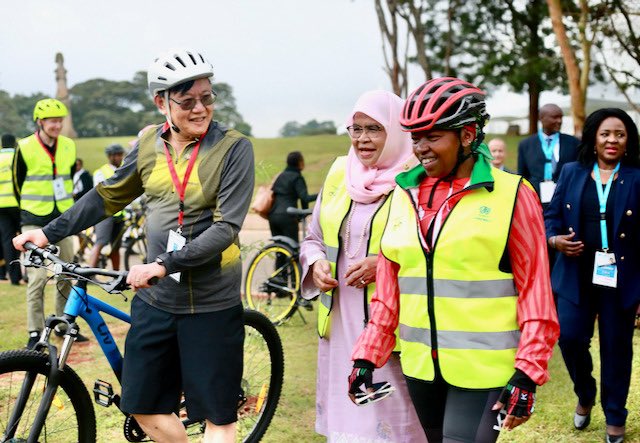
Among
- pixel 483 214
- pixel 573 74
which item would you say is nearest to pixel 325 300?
pixel 483 214

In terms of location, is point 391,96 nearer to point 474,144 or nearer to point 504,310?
point 474,144

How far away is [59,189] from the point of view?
7.29 m

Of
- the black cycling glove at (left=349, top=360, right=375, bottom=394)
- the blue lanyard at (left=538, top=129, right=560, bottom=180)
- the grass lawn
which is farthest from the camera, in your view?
the blue lanyard at (left=538, top=129, right=560, bottom=180)

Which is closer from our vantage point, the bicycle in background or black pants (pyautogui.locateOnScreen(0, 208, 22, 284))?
the bicycle in background

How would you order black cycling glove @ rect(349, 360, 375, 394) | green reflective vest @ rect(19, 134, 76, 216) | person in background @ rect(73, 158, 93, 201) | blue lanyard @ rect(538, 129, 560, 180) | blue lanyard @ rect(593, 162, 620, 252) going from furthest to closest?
person in background @ rect(73, 158, 93, 201), blue lanyard @ rect(538, 129, 560, 180), green reflective vest @ rect(19, 134, 76, 216), blue lanyard @ rect(593, 162, 620, 252), black cycling glove @ rect(349, 360, 375, 394)

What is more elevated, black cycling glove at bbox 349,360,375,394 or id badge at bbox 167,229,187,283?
id badge at bbox 167,229,187,283

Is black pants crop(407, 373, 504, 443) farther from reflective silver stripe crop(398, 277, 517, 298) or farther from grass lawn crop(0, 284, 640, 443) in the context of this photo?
grass lawn crop(0, 284, 640, 443)

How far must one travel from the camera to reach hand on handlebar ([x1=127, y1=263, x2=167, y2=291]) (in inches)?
122

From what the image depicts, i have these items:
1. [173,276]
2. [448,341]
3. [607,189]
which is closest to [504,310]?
[448,341]

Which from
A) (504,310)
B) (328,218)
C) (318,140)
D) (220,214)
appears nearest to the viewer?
(504,310)

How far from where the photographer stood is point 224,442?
3.53 meters

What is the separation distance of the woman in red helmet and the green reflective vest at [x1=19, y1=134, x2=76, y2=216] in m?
4.94

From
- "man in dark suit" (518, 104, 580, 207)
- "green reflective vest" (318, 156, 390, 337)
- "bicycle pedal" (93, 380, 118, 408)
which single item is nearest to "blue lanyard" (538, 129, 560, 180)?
"man in dark suit" (518, 104, 580, 207)

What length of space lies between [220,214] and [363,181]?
77 cm
